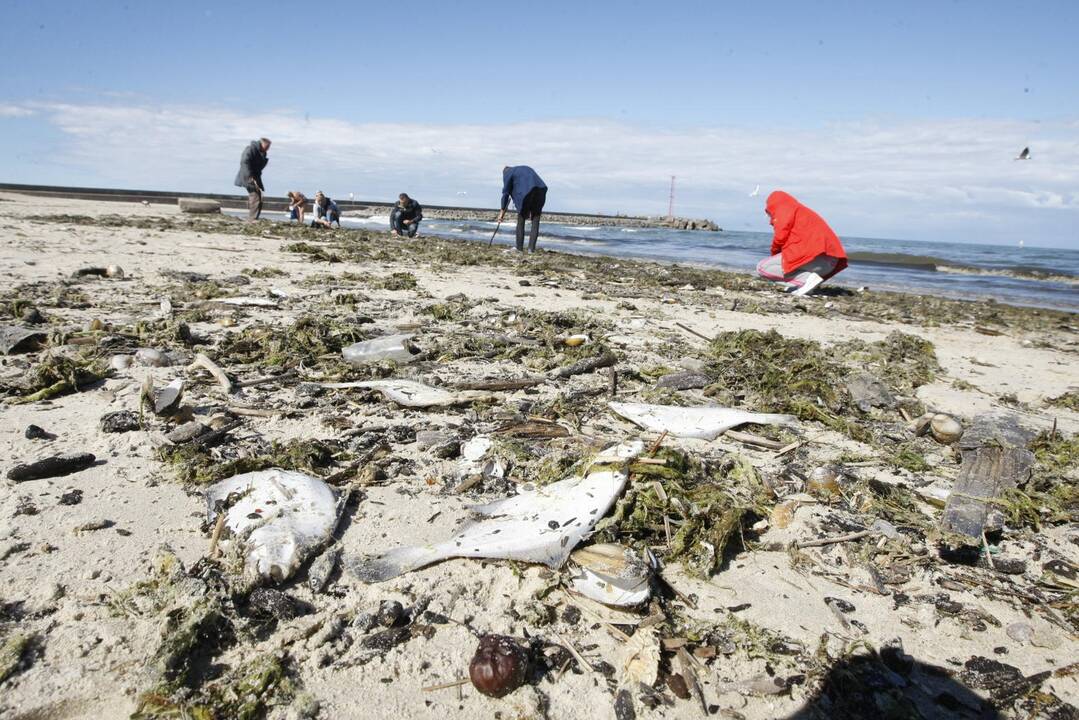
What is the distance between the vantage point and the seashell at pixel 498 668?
5.53ft

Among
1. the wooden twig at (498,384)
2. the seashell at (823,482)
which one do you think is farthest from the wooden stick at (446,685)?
the wooden twig at (498,384)

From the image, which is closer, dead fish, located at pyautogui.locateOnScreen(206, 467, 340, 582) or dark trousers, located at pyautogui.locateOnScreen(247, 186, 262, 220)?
dead fish, located at pyautogui.locateOnScreen(206, 467, 340, 582)

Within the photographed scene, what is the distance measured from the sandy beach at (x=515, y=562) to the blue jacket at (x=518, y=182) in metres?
8.76

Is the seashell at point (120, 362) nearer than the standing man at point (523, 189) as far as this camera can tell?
Yes

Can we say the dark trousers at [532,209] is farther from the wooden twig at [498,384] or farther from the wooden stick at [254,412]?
the wooden stick at [254,412]

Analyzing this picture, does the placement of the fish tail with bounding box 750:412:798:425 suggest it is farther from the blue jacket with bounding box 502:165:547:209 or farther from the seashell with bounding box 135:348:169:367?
the blue jacket with bounding box 502:165:547:209

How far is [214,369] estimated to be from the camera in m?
3.82

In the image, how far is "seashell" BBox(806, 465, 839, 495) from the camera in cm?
291

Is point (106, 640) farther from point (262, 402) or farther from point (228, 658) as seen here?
point (262, 402)

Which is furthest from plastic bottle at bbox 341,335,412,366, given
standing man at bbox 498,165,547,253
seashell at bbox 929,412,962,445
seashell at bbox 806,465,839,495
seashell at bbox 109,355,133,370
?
standing man at bbox 498,165,547,253

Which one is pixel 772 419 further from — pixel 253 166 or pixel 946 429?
pixel 253 166

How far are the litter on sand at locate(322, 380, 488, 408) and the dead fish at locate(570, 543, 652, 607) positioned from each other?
1.58 m

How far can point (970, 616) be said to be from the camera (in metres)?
2.13

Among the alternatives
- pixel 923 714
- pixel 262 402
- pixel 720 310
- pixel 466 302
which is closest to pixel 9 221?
pixel 466 302
